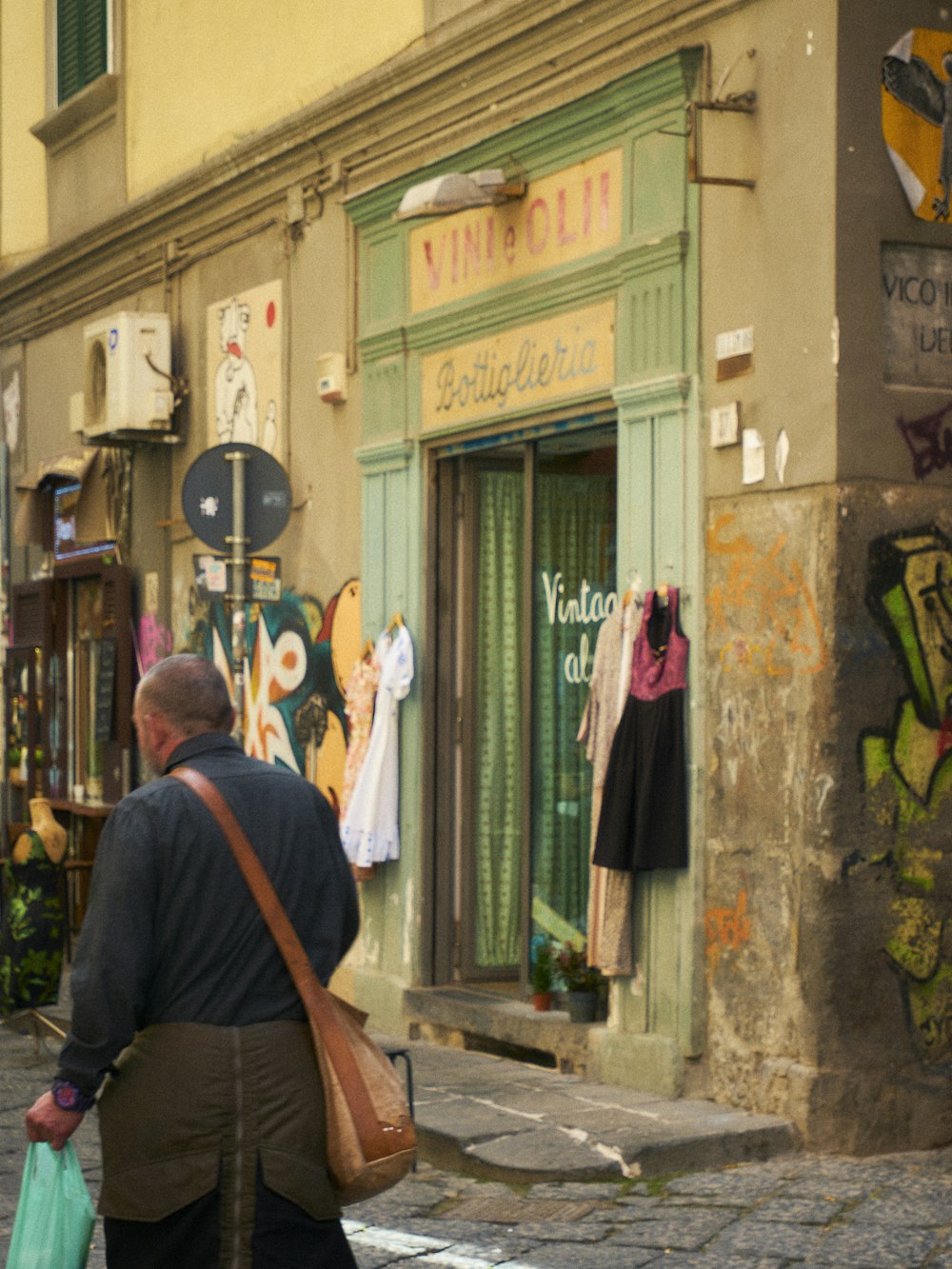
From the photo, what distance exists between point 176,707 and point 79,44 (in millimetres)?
11492

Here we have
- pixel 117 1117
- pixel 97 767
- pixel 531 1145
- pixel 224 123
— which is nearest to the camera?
pixel 117 1117

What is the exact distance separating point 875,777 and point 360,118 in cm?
497

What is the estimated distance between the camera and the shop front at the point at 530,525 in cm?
859

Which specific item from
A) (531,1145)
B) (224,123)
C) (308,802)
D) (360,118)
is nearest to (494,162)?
(360,118)

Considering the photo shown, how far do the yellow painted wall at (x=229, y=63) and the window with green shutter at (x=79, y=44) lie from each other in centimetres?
48

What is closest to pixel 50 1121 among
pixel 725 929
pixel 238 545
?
pixel 725 929

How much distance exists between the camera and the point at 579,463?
9766 mm

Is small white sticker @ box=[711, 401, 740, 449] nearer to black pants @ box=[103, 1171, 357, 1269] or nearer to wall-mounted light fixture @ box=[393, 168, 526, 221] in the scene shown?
wall-mounted light fixture @ box=[393, 168, 526, 221]

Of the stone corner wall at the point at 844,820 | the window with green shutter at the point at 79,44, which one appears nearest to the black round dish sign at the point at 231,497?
the stone corner wall at the point at 844,820

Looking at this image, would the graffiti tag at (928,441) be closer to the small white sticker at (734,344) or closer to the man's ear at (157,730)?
the small white sticker at (734,344)

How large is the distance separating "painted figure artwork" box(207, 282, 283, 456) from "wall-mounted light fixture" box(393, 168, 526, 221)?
2438 mm

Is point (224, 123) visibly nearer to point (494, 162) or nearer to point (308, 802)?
point (494, 162)

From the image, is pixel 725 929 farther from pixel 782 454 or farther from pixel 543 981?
pixel 782 454

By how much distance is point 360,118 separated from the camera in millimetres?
11023
